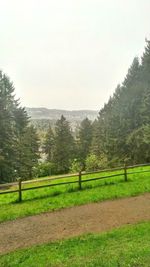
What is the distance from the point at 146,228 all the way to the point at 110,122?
39.7 metres

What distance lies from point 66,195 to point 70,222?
4748 millimetres

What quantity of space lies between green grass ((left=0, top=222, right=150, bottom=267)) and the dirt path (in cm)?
90

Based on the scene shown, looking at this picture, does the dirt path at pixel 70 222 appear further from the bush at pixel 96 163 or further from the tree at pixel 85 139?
the tree at pixel 85 139

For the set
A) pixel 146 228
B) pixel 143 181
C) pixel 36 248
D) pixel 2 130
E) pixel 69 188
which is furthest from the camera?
pixel 2 130

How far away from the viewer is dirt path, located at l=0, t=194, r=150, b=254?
11211 mm

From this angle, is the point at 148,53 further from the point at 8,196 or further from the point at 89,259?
the point at 89,259

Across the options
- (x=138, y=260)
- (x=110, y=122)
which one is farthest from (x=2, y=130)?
(x=138, y=260)

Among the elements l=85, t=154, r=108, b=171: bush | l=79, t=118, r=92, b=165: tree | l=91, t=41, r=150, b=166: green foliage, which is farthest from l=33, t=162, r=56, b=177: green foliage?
l=91, t=41, r=150, b=166: green foliage

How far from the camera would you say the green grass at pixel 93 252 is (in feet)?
27.2

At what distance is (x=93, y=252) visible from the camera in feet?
30.2

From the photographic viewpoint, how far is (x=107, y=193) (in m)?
17.7

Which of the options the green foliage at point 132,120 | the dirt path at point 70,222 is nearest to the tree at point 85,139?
the green foliage at point 132,120

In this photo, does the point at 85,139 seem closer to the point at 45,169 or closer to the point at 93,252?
the point at 45,169

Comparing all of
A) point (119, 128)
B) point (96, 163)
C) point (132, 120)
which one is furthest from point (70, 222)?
point (96, 163)
